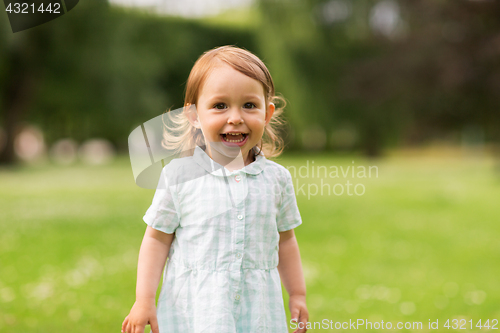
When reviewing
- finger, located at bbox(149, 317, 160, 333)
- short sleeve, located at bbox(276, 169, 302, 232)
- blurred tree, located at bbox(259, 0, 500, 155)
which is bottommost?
finger, located at bbox(149, 317, 160, 333)

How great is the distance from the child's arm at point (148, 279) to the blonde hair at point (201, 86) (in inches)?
14.8

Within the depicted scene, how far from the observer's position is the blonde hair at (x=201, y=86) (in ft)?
5.98

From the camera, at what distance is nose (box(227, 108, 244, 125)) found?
1.78 m

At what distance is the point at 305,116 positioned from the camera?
22719 mm

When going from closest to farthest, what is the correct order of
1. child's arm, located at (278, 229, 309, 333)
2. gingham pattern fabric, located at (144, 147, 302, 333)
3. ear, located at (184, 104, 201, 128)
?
gingham pattern fabric, located at (144, 147, 302, 333) < ear, located at (184, 104, 201, 128) < child's arm, located at (278, 229, 309, 333)

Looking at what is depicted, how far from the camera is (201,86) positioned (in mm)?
1855

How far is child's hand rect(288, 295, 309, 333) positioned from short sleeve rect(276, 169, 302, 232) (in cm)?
31

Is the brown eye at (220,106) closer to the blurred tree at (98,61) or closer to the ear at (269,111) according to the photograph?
the ear at (269,111)

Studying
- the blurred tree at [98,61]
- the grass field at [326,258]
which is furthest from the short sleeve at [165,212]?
the blurred tree at [98,61]

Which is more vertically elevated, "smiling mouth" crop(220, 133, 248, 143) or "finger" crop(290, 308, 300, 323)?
"smiling mouth" crop(220, 133, 248, 143)

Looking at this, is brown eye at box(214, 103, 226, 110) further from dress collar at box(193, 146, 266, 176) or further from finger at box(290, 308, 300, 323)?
finger at box(290, 308, 300, 323)

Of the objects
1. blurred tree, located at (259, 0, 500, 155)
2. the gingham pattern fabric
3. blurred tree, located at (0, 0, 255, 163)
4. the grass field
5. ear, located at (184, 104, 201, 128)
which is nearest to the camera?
the gingham pattern fabric

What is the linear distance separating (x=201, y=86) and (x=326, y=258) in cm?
458

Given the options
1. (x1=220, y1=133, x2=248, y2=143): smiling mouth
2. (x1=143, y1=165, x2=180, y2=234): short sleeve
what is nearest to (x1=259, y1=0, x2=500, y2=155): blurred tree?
(x1=220, y1=133, x2=248, y2=143): smiling mouth
